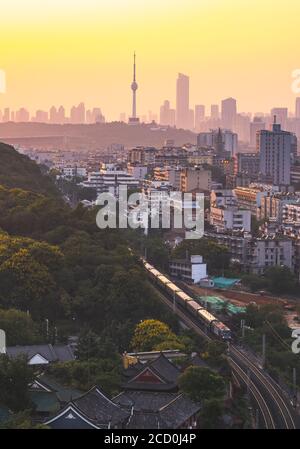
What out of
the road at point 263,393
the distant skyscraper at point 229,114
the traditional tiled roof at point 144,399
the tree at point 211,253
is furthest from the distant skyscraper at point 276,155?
the distant skyscraper at point 229,114

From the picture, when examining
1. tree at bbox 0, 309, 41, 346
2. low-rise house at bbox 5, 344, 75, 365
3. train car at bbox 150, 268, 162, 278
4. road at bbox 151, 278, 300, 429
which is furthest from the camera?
train car at bbox 150, 268, 162, 278

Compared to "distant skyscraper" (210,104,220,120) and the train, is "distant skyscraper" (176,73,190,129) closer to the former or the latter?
"distant skyscraper" (210,104,220,120)

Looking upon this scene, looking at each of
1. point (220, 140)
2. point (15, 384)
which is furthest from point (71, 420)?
point (220, 140)

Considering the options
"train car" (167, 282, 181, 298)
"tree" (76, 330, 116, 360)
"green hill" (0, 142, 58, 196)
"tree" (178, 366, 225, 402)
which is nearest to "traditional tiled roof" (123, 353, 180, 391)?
"tree" (178, 366, 225, 402)

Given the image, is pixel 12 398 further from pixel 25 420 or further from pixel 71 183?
pixel 71 183

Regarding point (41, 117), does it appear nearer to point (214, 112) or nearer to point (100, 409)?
point (214, 112)

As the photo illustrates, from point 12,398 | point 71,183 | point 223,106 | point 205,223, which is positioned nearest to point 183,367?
point 12,398
